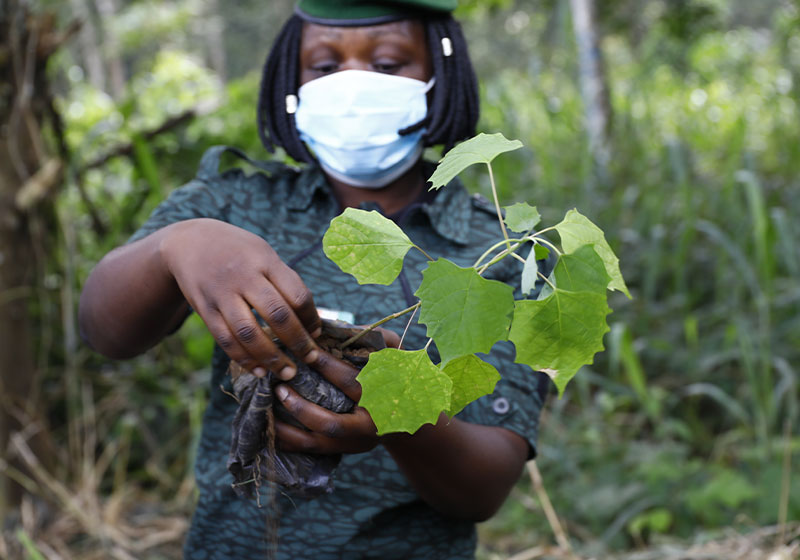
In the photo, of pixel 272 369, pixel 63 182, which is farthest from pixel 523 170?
pixel 272 369

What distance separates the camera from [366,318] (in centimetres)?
113

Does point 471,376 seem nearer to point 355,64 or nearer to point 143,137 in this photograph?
point 355,64

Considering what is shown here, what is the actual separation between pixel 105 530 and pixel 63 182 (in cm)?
94

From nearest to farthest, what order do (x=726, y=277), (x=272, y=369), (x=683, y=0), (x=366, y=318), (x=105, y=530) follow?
1. (x=272, y=369)
2. (x=366, y=318)
3. (x=105, y=530)
4. (x=726, y=277)
5. (x=683, y=0)

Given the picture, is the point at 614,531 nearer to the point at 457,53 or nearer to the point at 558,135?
the point at 457,53

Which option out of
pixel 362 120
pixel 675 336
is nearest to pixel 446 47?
pixel 362 120

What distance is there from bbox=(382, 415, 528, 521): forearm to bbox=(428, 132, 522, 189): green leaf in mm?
301

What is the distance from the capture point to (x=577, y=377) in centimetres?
239

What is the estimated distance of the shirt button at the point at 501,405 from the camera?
1130mm

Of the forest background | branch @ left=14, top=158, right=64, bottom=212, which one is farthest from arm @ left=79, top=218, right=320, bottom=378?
branch @ left=14, top=158, right=64, bottom=212

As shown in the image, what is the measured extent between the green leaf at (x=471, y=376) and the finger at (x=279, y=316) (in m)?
0.15

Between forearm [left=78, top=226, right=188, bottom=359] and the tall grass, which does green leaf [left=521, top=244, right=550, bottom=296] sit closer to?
forearm [left=78, top=226, right=188, bottom=359]

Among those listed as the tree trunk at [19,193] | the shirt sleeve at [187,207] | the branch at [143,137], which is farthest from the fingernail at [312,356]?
the branch at [143,137]

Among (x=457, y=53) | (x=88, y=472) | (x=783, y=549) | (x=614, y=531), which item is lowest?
(x=614, y=531)
